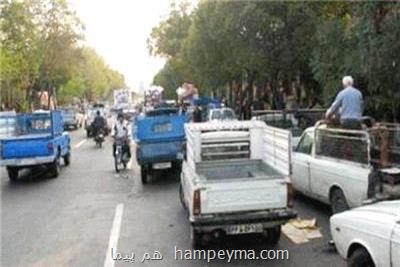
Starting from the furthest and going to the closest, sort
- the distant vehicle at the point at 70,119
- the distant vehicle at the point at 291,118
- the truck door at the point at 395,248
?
the distant vehicle at the point at 70,119 < the distant vehicle at the point at 291,118 < the truck door at the point at 395,248

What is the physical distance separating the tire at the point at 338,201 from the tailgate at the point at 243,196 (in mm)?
1639

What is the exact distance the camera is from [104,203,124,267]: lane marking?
856 centimetres

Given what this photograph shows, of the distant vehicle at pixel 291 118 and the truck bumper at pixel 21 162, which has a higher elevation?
the distant vehicle at pixel 291 118

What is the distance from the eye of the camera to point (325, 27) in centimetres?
1966

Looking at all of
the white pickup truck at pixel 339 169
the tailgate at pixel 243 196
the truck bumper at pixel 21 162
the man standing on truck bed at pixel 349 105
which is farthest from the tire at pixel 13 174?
the tailgate at pixel 243 196

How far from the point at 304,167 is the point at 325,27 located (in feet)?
30.0

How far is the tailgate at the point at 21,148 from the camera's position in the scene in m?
16.9

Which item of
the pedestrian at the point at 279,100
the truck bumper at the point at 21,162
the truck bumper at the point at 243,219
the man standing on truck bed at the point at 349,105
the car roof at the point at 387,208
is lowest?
the truck bumper at the point at 21,162

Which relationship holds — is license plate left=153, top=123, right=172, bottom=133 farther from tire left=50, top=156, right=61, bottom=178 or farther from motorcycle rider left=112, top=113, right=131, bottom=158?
tire left=50, top=156, right=61, bottom=178

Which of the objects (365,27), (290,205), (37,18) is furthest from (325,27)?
(37,18)

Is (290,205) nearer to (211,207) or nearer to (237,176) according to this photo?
(211,207)

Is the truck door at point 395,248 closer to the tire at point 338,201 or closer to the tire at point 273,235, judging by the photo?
the tire at point 273,235

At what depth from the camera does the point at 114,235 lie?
1012 cm

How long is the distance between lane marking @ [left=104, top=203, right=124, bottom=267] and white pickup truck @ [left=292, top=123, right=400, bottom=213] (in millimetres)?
3457
